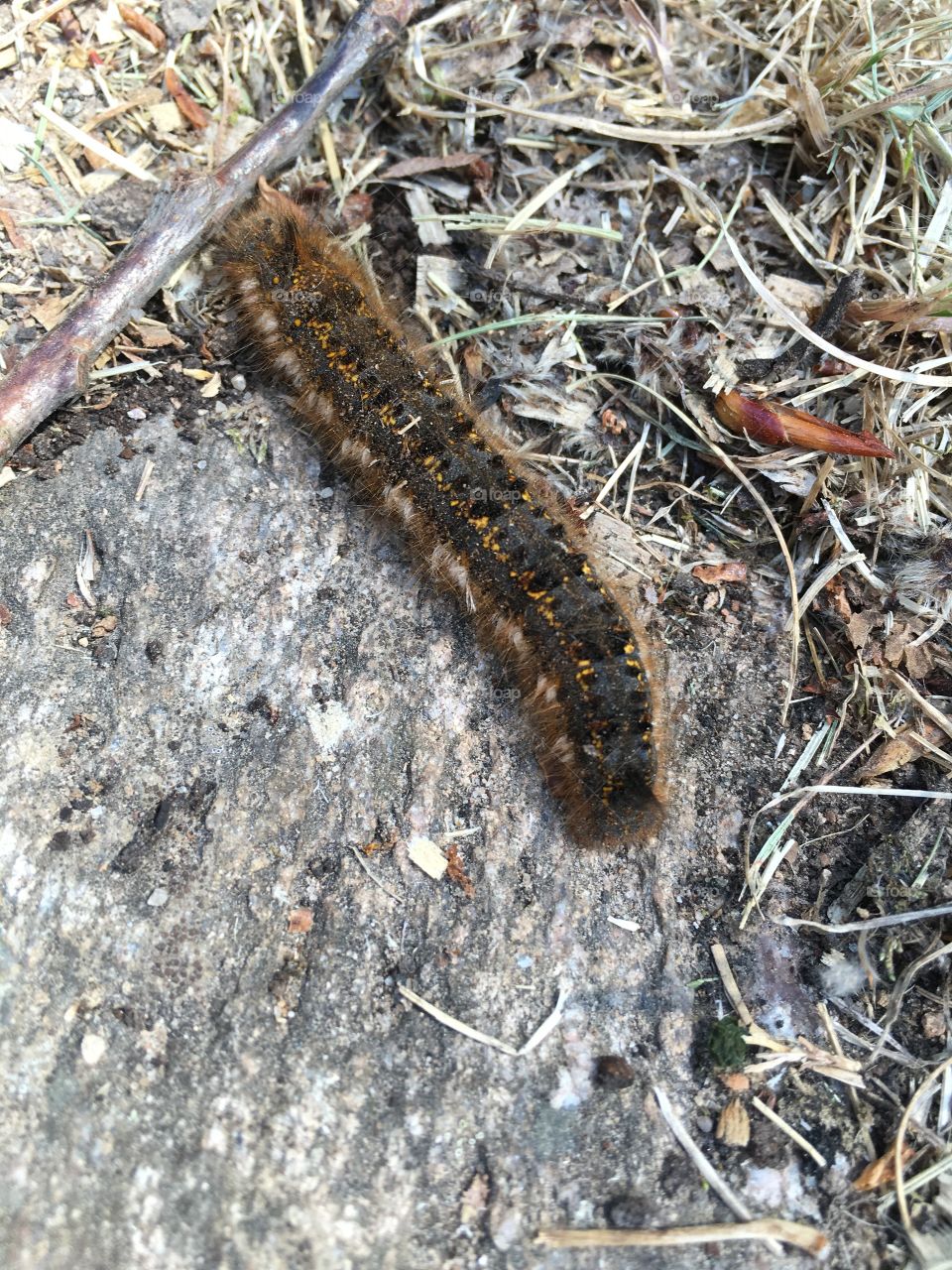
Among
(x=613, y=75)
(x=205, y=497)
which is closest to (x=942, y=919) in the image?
(x=205, y=497)

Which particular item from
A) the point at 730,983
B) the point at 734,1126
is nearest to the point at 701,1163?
the point at 734,1126

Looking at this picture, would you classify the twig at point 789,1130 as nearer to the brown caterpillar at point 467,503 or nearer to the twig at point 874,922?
the twig at point 874,922

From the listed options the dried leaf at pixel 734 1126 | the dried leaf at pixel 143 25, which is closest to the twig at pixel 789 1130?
the dried leaf at pixel 734 1126

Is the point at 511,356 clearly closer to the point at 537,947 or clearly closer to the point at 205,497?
the point at 205,497

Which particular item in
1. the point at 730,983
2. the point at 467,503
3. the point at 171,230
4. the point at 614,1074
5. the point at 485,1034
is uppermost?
the point at 171,230

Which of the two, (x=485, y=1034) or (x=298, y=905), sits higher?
(x=298, y=905)

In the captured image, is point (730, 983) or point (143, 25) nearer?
point (730, 983)

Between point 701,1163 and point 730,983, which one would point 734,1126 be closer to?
point 701,1163
